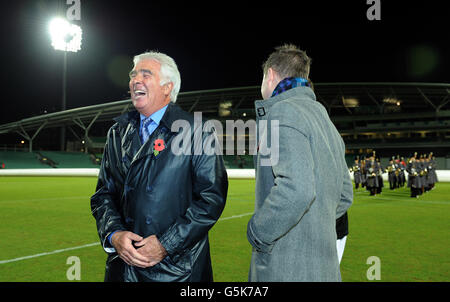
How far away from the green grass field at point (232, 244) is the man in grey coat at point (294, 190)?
3083 mm

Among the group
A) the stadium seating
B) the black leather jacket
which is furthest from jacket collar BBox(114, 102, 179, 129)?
the stadium seating

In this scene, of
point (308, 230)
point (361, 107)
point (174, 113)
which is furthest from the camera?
point (361, 107)

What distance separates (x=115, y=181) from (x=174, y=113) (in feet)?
1.99

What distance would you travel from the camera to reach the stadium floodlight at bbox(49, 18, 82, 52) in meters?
43.9

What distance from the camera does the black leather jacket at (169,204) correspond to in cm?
235

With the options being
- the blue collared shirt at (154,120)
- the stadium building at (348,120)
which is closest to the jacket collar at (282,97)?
the blue collared shirt at (154,120)

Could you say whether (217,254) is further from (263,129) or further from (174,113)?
(263,129)

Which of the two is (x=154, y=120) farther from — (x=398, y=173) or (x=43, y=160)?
(x=43, y=160)

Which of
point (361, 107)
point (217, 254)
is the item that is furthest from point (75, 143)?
point (217, 254)

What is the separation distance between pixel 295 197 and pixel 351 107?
6955cm

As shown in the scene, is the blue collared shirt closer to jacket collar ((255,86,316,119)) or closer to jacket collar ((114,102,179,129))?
jacket collar ((114,102,179,129))

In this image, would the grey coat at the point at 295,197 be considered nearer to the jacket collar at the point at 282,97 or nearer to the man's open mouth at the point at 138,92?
the jacket collar at the point at 282,97
